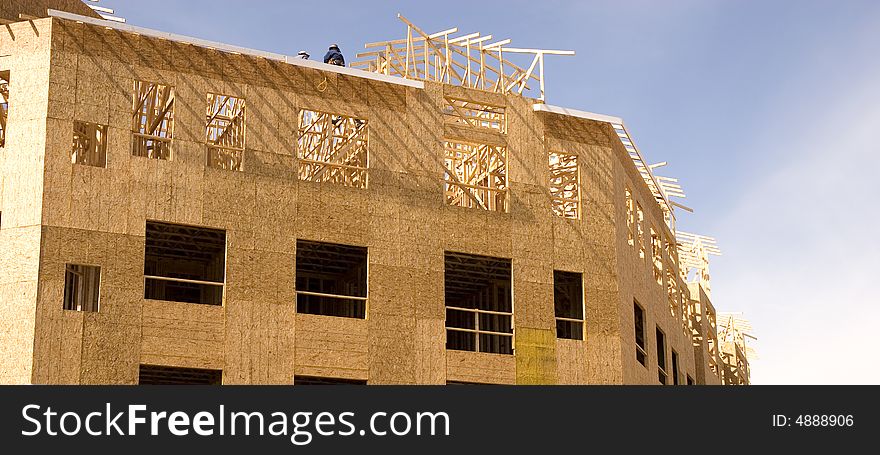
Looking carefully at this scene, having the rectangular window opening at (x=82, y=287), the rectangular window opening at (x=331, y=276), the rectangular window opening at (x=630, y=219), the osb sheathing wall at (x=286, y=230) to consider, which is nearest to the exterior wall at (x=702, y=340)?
the rectangular window opening at (x=630, y=219)

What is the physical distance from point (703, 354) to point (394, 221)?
25.2 meters

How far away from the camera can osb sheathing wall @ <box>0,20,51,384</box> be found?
1598 inches

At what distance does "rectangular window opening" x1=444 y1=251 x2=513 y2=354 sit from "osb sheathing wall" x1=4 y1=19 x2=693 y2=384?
5.74ft

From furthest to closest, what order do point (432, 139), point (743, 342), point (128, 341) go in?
point (743, 342) < point (432, 139) < point (128, 341)

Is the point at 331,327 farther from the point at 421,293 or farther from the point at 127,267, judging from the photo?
the point at 127,267

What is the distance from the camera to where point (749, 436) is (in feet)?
108

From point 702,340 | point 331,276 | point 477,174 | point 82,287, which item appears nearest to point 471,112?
point 477,174

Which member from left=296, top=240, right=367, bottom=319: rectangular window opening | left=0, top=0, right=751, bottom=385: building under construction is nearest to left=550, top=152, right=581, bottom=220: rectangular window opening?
left=0, top=0, right=751, bottom=385: building under construction

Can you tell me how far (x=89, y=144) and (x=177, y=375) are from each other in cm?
731

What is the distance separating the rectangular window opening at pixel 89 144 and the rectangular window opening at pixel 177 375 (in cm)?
606

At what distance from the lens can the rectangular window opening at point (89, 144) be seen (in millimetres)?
43469

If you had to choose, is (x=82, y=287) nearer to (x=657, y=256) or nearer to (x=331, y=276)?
(x=331, y=276)

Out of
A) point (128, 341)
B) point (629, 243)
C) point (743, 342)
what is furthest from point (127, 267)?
point (743, 342)

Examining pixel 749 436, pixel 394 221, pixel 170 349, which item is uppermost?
pixel 394 221
